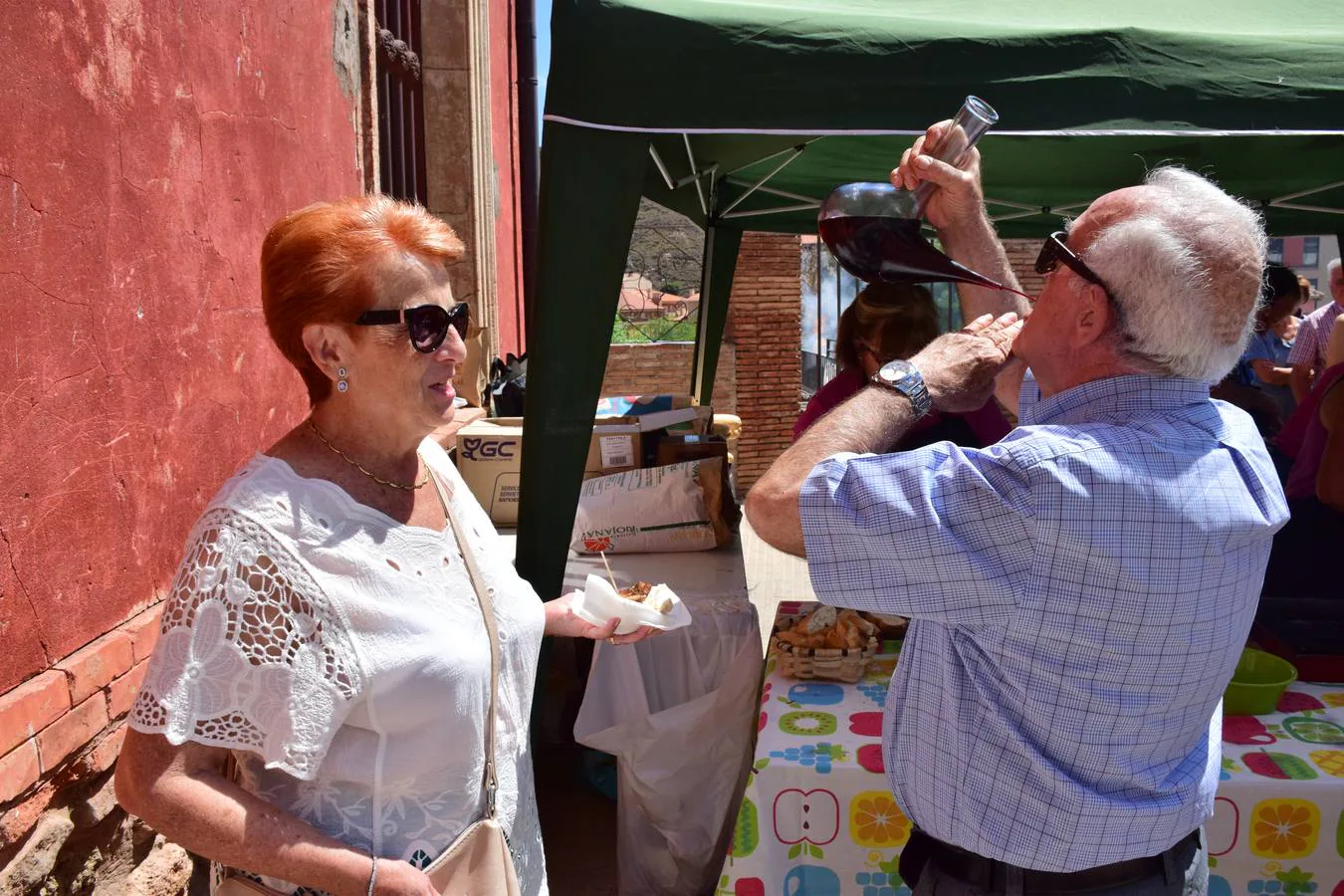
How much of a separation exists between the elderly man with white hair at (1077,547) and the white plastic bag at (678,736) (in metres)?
1.59

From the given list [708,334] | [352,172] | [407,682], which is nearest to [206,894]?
[407,682]

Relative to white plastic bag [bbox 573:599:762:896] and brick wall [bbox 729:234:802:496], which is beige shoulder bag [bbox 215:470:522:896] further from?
brick wall [bbox 729:234:802:496]

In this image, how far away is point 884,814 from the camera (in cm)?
229

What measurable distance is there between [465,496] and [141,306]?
115 centimetres

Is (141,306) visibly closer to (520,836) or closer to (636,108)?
(636,108)

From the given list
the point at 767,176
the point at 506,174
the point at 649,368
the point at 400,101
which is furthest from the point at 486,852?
the point at 649,368

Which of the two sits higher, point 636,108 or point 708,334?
point 636,108

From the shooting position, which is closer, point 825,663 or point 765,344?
point 825,663

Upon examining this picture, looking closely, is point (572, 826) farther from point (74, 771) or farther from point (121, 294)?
point (121, 294)

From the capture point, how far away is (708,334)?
683 cm

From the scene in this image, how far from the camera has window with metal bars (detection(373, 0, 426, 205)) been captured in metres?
5.65

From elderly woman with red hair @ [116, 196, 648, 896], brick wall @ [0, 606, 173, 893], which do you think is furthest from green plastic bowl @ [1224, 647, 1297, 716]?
brick wall @ [0, 606, 173, 893]

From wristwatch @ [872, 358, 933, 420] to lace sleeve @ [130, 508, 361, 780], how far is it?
868 millimetres

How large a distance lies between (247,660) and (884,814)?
151cm
